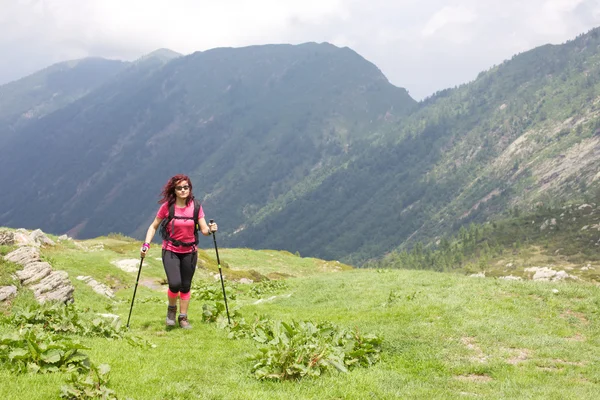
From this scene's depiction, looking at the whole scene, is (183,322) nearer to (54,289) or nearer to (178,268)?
(178,268)

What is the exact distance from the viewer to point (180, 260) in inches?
609

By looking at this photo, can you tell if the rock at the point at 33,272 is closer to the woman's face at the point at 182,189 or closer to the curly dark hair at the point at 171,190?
the curly dark hair at the point at 171,190

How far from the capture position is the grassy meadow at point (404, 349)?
31.2 feet

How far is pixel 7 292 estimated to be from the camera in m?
16.7

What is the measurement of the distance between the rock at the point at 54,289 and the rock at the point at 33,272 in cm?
21

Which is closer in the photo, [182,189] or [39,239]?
[182,189]

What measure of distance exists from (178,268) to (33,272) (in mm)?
7788

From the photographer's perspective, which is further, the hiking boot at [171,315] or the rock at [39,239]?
the rock at [39,239]

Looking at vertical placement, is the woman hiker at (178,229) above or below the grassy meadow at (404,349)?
above

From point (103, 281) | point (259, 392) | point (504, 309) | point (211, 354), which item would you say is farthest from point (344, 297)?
point (103, 281)

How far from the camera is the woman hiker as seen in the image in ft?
49.5

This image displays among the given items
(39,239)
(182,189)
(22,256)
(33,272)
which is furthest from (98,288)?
(39,239)

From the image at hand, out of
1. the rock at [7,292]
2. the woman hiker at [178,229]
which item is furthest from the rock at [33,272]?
the woman hiker at [178,229]

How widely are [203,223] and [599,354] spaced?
12351 millimetres
